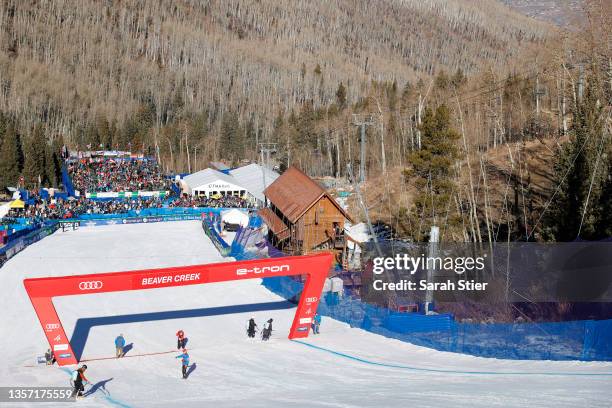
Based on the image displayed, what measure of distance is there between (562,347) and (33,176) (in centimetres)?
6388

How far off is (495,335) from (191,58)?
156m

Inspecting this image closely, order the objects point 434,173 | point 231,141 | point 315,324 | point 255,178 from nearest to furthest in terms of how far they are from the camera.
Answer: 1. point 315,324
2. point 434,173
3. point 255,178
4. point 231,141

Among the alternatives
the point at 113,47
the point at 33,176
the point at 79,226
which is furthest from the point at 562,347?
the point at 113,47

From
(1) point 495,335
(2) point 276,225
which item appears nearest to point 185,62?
(2) point 276,225

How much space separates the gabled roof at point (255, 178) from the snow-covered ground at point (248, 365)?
32315 mm

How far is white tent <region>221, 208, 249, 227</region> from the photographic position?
162 ft

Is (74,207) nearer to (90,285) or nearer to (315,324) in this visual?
(90,285)

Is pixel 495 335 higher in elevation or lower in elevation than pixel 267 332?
higher

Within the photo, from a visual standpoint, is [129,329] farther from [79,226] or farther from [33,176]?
[33,176]

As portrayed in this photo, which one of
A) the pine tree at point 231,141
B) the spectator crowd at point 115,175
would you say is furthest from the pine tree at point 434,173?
the pine tree at point 231,141

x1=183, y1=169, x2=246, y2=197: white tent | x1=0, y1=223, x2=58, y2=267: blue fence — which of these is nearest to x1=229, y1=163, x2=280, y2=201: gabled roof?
x1=183, y1=169, x2=246, y2=197: white tent

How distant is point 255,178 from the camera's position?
233ft

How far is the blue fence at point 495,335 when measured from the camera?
1725 cm

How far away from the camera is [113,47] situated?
542ft
